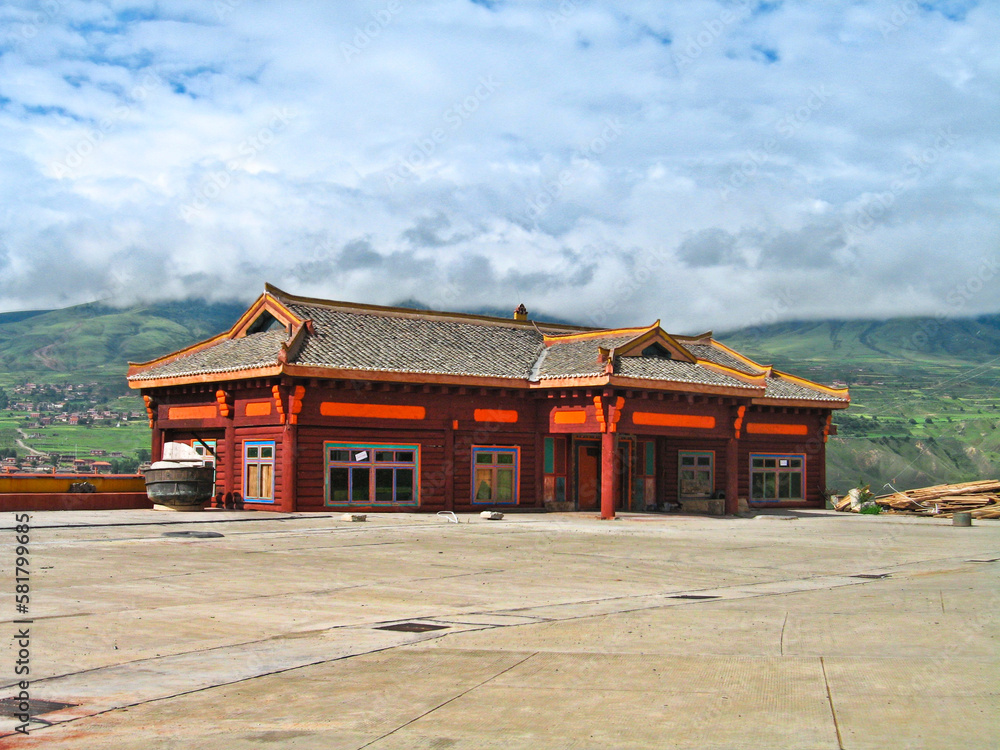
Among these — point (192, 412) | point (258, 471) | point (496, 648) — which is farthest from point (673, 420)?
point (496, 648)

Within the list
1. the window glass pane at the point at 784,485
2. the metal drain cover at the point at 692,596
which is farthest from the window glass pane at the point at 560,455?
the metal drain cover at the point at 692,596

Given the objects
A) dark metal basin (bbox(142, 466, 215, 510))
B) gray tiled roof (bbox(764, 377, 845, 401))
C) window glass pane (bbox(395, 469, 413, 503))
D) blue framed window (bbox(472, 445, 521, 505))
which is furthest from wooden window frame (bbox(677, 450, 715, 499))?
dark metal basin (bbox(142, 466, 215, 510))

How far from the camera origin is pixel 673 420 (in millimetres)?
36031

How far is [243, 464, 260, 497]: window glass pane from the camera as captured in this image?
113ft

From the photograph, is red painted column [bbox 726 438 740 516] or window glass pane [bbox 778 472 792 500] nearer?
red painted column [bbox 726 438 740 516]

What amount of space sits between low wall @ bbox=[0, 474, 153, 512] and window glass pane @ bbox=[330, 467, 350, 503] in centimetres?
603

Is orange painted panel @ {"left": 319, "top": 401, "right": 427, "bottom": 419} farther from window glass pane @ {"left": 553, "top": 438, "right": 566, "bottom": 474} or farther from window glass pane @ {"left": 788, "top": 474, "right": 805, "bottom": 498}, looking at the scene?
window glass pane @ {"left": 788, "top": 474, "right": 805, "bottom": 498}

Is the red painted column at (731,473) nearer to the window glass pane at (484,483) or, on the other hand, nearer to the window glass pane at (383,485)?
the window glass pane at (484,483)

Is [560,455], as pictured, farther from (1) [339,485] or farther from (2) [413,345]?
(1) [339,485]

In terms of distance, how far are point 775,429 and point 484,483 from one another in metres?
13.4

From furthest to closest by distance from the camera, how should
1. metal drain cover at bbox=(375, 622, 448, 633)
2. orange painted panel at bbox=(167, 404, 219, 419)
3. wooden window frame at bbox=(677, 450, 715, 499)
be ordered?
wooden window frame at bbox=(677, 450, 715, 499) < orange painted panel at bbox=(167, 404, 219, 419) < metal drain cover at bbox=(375, 622, 448, 633)

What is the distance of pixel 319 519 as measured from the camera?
1165 inches

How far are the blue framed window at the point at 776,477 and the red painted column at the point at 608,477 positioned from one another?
34.6ft

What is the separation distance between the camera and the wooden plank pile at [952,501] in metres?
38.9
